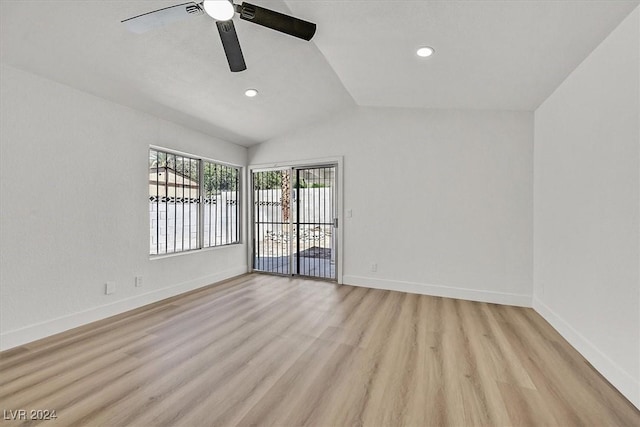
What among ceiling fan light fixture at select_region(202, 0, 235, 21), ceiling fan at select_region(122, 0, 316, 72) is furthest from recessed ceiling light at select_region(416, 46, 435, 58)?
ceiling fan light fixture at select_region(202, 0, 235, 21)

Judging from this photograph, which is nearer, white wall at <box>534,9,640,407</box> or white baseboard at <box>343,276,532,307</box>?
white wall at <box>534,9,640,407</box>

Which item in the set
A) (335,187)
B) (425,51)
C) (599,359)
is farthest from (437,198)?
(599,359)

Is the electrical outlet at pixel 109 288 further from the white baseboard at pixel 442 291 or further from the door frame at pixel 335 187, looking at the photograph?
the white baseboard at pixel 442 291

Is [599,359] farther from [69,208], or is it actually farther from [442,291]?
[69,208]

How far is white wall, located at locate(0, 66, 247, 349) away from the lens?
97.5 inches

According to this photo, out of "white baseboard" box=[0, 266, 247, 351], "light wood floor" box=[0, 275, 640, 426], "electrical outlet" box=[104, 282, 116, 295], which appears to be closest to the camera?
"light wood floor" box=[0, 275, 640, 426]

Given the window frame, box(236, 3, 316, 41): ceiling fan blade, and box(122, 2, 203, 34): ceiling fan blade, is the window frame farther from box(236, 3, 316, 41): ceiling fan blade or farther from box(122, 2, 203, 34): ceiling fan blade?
box(236, 3, 316, 41): ceiling fan blade

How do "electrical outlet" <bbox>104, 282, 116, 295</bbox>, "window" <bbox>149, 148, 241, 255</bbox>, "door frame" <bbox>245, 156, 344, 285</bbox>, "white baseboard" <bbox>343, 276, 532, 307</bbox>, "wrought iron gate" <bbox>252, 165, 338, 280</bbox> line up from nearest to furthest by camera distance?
"electrical outlet" <bbox>104, 282, 116, 295</bbox>, "white baseboard" <bbox>343, 276, 532, 307</bbox>, "window" <bbox>149, 148, 241, 255</bbox>, "door frame" <bbox>245, 156, 344, 285</bbox>, "wrought iron gate" <bbox>252, 165, 338, 280</bbox>

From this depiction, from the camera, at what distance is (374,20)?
7.30 feet

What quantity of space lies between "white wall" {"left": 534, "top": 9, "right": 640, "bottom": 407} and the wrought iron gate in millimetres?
2832

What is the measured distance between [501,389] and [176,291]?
383cm

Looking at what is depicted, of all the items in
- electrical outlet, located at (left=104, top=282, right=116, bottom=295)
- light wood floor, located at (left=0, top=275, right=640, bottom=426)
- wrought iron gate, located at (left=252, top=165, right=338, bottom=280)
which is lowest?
light wood floor, located at (left=0, top=275, right=640, bottom=426)

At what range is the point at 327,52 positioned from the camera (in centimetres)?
280

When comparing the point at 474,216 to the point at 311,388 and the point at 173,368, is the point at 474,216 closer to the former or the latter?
the point at 311,388
